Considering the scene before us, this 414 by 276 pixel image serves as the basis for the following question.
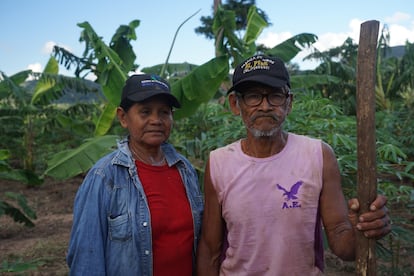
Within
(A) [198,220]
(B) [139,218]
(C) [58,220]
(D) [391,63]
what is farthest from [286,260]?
(D) [391,63]

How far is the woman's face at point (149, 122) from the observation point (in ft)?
6.06

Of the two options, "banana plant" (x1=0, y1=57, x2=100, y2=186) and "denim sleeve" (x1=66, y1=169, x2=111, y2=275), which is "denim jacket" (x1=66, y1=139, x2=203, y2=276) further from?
"banana plant" (x1=0, y1=57, x2=100, y2=186)

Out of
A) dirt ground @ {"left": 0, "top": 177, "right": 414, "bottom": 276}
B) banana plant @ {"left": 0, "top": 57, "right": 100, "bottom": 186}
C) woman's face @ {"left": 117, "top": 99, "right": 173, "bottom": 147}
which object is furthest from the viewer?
banana plant @ {"left": 0, "top": 57, "right": 100, "bottom": 186}

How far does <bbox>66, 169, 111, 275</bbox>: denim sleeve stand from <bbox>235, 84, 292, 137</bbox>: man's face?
65 cm

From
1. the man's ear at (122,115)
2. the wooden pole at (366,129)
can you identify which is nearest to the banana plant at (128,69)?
the man's ear at (122,115)

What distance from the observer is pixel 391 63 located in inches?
540

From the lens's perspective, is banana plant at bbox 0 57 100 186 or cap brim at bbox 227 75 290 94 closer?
cap brim at bbox 227 75 290 94

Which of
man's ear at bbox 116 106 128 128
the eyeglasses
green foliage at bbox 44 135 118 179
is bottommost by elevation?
green foliage at bbox 44 135 118 179

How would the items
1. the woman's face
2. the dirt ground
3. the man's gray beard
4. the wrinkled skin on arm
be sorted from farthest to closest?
the dirt ground, the woman's face, the man's gray beard, the wrinkled skin on arm

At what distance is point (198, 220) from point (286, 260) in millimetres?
428

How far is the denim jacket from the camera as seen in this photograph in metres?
1.64

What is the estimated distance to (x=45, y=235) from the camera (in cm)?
659

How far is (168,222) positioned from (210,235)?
19cm

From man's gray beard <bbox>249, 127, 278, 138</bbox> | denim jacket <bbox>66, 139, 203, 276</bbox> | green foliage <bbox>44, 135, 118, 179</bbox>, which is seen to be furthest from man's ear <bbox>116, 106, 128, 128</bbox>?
green foliage <bbox>44, 135, 118, 179</bbox>
